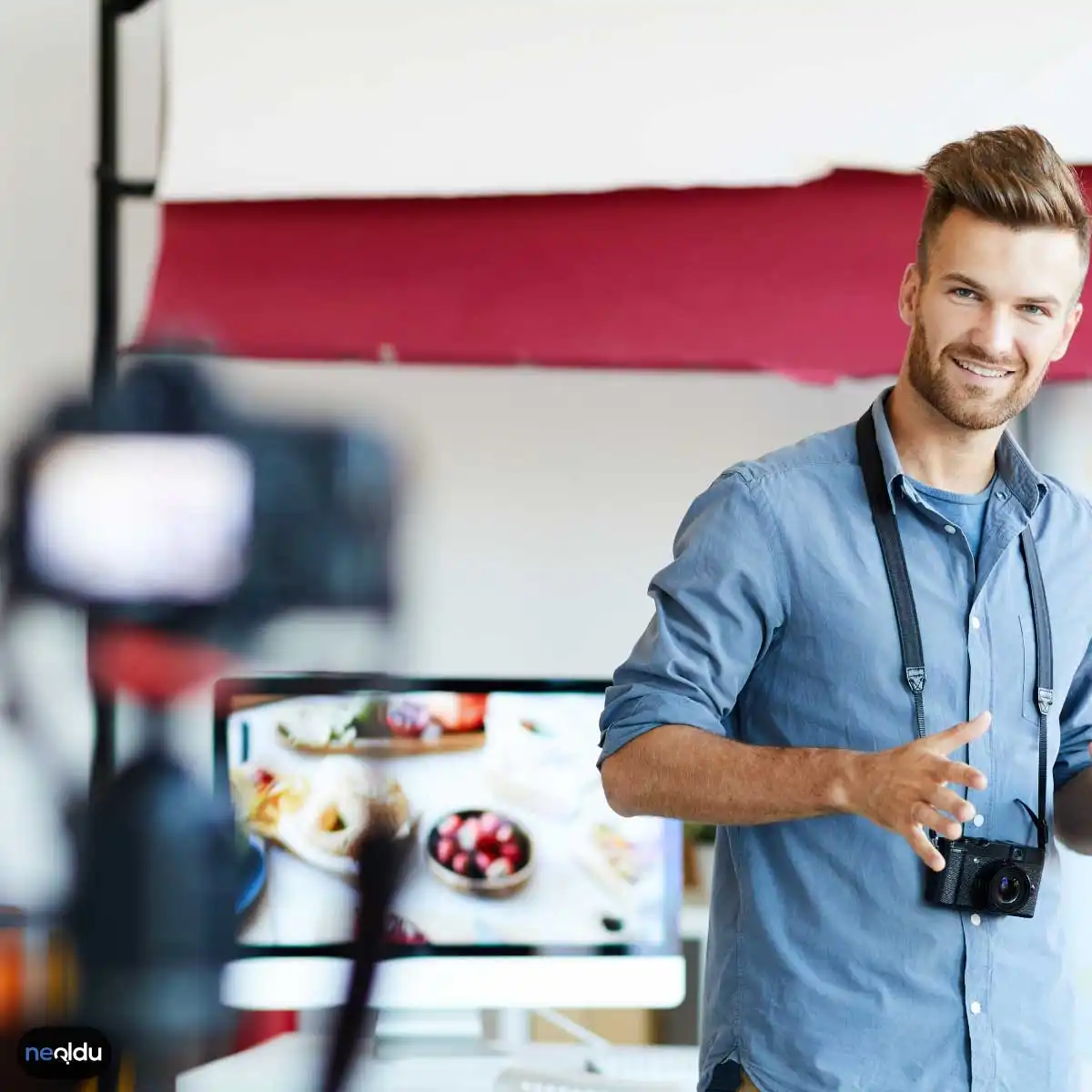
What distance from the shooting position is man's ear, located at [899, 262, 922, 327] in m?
1.02

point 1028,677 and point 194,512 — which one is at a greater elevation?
point 194,512

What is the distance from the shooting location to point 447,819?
61.5 inches

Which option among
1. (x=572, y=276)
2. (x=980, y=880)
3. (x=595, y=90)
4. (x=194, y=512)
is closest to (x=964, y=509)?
(x=980, y=880)

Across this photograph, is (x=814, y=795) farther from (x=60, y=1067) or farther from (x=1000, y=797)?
(x=60, y=1067)

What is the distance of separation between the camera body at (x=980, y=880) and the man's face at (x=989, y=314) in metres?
0.29

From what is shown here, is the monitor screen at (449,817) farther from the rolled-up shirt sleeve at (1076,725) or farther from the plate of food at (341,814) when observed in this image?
the rolled-up shirt sleeve at (1076,725)

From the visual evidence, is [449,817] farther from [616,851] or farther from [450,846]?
[616,851]

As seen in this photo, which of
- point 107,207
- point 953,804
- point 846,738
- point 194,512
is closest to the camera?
point 953,804

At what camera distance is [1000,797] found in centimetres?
97

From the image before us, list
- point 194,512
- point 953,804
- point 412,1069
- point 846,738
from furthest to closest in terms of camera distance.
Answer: point 194,512 → point 412,1069 → point 846,738 → point 953,804

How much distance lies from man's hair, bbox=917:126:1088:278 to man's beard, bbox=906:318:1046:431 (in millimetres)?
70

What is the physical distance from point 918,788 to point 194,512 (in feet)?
5.49

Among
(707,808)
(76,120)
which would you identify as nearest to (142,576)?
(76,120)

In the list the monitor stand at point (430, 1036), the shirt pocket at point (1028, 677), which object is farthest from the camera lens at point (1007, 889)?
the monitor stand at point (430, 1036)
